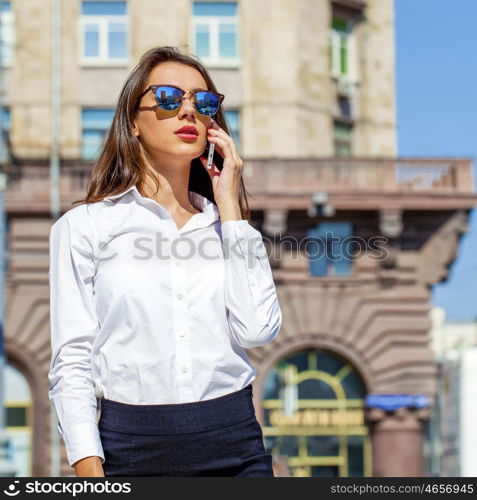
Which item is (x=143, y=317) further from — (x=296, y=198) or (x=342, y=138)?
(x=342, y=138)

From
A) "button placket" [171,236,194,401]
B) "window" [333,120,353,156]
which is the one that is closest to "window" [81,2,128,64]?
"window" [333,120,353,156]

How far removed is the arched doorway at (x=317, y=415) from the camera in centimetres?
2834

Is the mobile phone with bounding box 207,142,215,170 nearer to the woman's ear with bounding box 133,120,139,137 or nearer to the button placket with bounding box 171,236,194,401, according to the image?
the woman's ear with bounding box 133,120,139,137

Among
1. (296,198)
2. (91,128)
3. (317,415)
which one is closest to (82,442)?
(317,415)

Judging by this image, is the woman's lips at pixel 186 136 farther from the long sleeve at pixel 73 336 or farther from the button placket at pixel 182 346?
the button placket at pixel 182 346

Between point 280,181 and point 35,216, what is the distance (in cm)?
553

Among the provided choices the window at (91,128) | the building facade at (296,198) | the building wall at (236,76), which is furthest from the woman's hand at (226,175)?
the window at (91,128)

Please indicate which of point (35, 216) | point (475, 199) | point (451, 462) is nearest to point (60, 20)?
point (35, 216)

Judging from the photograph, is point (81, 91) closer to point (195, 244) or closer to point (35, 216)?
point (35, 216)

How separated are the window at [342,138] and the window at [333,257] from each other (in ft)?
7.55

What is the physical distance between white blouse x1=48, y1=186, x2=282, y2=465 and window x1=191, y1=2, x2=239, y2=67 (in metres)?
27.4

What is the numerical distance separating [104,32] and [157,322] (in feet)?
91.8

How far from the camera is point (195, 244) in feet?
12.6

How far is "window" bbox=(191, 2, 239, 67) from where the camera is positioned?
101 feet
